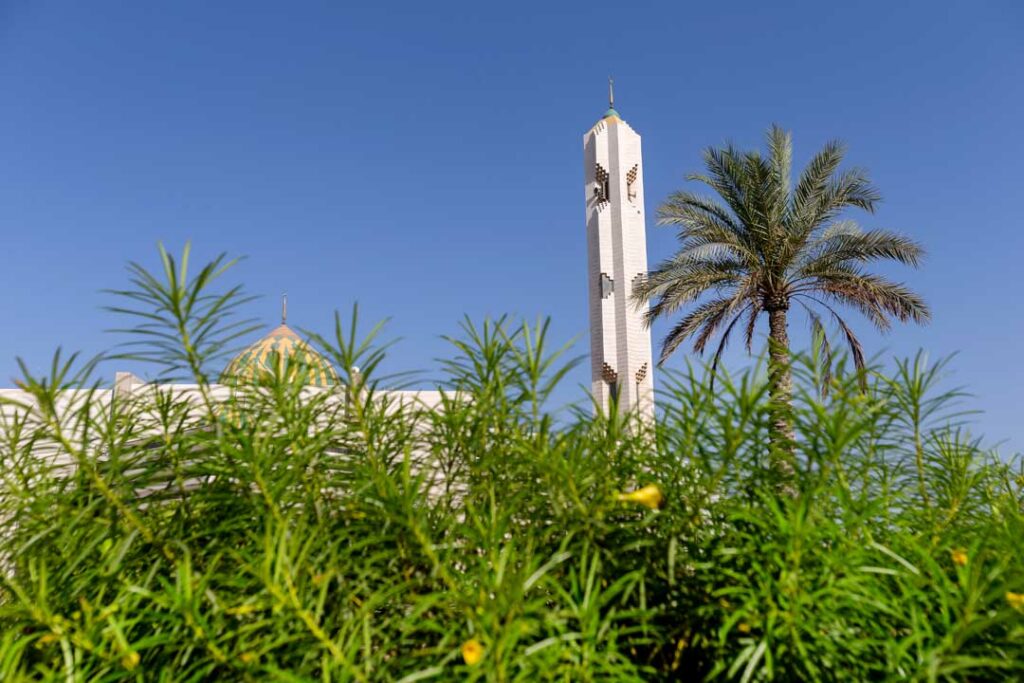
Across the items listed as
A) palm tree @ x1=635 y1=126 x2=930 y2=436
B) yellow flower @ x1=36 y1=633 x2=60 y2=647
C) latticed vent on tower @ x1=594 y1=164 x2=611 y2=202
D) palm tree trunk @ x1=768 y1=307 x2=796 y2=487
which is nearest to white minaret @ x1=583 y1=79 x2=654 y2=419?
latticed vent on tower @ x1=594 y1=164 x2=611 y2=202

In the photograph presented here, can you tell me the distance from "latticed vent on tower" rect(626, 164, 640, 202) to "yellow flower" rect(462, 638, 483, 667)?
78.6 feet

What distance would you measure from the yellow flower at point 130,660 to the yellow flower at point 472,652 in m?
0.42

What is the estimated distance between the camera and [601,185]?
24.6 meters

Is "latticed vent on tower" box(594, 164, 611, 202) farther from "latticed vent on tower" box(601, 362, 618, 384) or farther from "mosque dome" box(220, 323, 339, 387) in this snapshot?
"mosque dome" box(220, 323, 339, 387)

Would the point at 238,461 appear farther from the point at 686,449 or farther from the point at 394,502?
the point at 686,449

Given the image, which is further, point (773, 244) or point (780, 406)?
point (773, 244)

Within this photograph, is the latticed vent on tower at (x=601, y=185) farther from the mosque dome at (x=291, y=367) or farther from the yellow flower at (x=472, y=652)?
the yellow flower at (x=472, y=652)

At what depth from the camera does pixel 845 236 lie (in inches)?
552

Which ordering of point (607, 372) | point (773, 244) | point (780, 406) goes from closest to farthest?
point (780, 406) → point (773, 244) → point (607, 372)

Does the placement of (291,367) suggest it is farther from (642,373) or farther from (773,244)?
(642,373)

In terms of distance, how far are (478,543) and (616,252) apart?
23157mm

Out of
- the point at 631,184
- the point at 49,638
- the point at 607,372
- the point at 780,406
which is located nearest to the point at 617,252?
the point at 631,184

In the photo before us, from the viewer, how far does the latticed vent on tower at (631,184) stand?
24125mm

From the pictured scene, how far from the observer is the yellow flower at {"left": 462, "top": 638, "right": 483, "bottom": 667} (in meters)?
0.85
